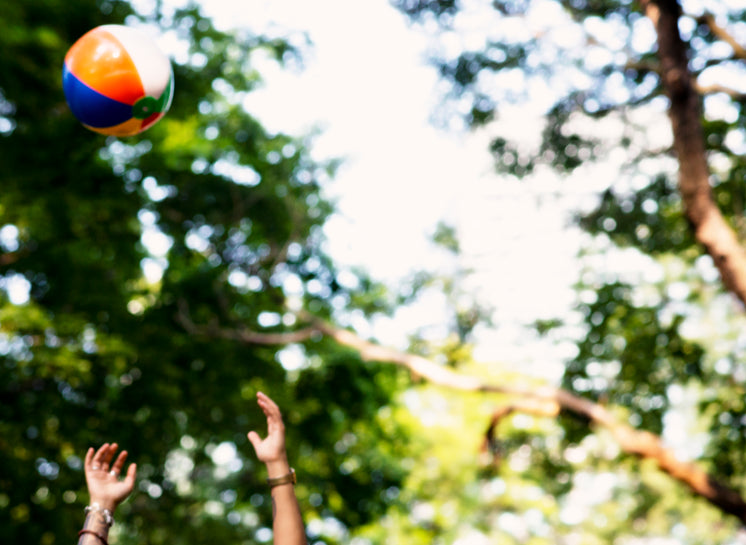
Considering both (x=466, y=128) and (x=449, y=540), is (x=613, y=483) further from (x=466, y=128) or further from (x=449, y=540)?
(x=466, y=128)

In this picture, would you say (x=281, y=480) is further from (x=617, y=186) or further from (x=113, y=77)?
(x=617, y=186)

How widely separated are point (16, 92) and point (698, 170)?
745cm

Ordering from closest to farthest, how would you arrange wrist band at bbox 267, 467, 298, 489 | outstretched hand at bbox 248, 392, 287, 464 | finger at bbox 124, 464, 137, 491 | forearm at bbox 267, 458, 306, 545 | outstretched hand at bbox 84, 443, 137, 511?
forearm at bbox 267, 458, 306, 545, wrist band at bbox 267, 467, 298, 489, outstretched hand at bbox 248, 392, 287, 464, outstretched hand at bbox 84, 443, 137, 511, finger at bbox 124, 464, 137, 491

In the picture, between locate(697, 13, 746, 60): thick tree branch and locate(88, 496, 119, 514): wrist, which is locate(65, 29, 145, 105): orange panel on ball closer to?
locate(88, 496, 119, 514): wrist

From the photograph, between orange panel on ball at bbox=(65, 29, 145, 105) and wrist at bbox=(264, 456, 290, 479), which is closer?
wrist at bbox=(264, 456, 290, 479)

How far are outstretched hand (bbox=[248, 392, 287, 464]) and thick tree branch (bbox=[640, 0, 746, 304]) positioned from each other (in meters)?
4.46

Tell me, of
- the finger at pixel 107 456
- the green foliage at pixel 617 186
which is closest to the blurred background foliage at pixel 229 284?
the green foliage at pixel 617 186

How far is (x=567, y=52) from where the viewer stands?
26.3ft

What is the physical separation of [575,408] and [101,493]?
494 centimetres

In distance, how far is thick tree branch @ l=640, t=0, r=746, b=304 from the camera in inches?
209

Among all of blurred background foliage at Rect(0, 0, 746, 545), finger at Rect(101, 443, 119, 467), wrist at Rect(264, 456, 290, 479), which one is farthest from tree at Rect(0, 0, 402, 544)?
wrist at Rect(264, 456, 290, 479)

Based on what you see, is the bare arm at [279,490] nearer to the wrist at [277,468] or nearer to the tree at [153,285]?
the wrist at [277,468]

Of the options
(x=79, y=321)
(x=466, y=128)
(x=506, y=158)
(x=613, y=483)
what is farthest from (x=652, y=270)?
(x=613, y=483)

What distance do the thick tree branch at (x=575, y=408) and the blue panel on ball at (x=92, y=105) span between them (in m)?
4.33
